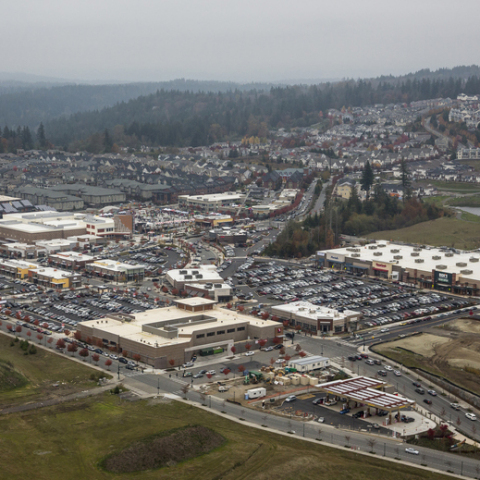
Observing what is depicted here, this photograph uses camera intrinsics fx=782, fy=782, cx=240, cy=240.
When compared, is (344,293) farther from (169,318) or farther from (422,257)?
(169,318)

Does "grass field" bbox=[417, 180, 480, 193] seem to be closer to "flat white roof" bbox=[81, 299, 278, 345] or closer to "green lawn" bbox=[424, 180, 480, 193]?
"green lawn" bbox=[424, 180, 480, 193]

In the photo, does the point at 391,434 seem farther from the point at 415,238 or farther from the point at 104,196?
the point at 104,196

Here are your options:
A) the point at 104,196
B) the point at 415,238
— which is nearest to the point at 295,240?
the point at 415,238

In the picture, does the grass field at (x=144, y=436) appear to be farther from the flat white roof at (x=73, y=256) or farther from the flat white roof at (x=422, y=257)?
the flat white roof at (x=422, y=257)

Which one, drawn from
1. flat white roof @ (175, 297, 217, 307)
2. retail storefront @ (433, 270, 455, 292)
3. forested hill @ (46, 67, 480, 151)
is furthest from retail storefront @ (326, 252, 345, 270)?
forested hill @ (46, 67, 480, 151)

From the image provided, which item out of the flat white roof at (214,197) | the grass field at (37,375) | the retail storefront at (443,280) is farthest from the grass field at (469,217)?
the grass field at (37,375)

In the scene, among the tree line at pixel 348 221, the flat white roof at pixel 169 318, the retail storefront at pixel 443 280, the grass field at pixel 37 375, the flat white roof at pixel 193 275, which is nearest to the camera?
the grass field at pixel 37 375

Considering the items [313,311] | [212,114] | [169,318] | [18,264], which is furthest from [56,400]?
[212,114]
